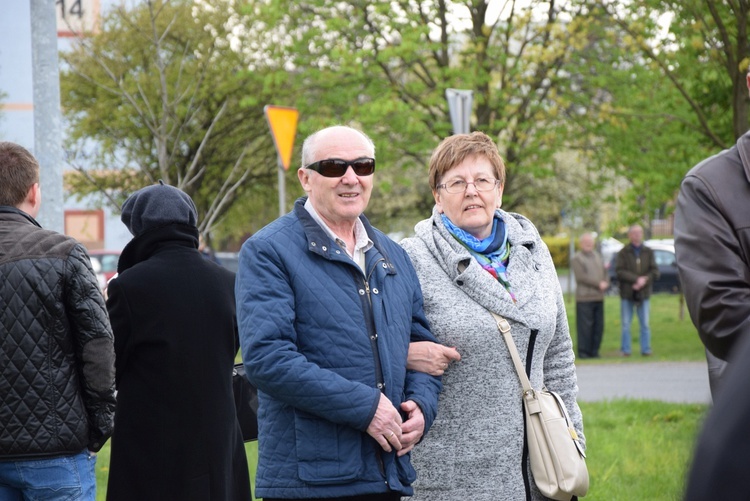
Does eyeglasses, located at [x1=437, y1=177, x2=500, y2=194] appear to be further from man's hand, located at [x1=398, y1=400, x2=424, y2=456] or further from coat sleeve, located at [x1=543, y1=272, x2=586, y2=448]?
man's hand, located at [x1=398, y1=400, x2=424, y2=456]

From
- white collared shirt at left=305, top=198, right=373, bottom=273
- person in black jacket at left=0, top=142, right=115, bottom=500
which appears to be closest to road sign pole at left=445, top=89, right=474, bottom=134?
white collared shirt at left=305, top=198, right=373, bottom=273

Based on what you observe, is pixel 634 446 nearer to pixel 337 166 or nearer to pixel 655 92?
pixel 337 166

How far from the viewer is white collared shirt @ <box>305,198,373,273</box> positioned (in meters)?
3.65

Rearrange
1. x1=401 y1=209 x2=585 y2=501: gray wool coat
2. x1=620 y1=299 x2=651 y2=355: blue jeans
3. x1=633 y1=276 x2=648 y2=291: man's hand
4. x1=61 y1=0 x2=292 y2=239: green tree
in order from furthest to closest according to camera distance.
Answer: x1=61 y1=0 x2=292 y2=239: green tree
x1=633 y1=276 x2=648 y2=291: man's hand
x1=620 y1=299 x2=651 y2=355: blue jeans
x1=401 y1=209 x2=585 y2=501: gray wool coat

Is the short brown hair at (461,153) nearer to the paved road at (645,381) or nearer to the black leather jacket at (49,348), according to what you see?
the black leather jacket at (49,348)

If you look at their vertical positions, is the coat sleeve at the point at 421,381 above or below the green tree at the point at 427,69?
below

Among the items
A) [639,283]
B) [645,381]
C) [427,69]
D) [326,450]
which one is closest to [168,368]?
[326,450]

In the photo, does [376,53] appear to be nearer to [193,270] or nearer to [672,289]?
[193,270]

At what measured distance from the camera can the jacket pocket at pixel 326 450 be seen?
331cm

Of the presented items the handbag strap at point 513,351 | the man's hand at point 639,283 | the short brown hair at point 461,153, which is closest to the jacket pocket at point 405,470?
the handbag strap at point 513,351

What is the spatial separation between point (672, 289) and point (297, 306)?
3268cm

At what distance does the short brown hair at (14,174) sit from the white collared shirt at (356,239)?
1.18m

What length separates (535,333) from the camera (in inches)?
152

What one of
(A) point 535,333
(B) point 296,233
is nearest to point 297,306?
(B) point 296,233
